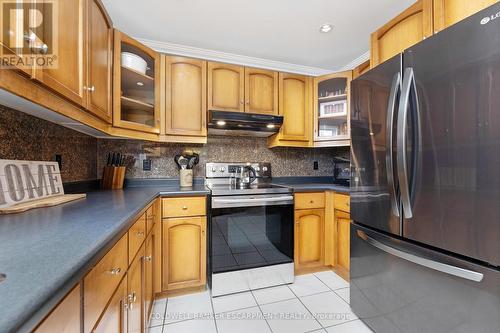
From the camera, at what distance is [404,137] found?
108 centimetres

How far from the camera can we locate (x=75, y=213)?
2.98ft

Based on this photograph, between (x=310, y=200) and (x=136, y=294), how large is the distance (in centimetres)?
157

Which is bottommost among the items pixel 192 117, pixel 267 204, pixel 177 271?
pixel 177 271

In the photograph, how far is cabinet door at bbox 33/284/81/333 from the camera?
1.23 feet

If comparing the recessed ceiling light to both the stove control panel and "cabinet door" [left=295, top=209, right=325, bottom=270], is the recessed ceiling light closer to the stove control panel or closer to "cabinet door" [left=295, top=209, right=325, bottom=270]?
the stove control panel

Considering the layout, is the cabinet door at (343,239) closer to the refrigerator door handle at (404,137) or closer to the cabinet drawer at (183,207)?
the refrigerator door handle at (404,137)

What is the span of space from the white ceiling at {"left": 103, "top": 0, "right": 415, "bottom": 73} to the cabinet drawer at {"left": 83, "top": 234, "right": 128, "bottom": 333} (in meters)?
1.73

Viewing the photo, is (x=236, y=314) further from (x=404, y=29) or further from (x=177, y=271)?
(x=404, y=29)

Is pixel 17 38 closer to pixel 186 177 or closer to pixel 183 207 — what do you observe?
pixel 183 207

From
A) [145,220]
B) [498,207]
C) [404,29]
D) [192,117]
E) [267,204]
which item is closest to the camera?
[498,207]

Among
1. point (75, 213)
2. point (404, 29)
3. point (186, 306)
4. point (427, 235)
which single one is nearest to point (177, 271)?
point (186, 306)

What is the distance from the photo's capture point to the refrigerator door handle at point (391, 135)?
1.14 metres

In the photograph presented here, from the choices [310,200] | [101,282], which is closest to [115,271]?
[101,282]

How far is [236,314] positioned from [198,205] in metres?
0.84
